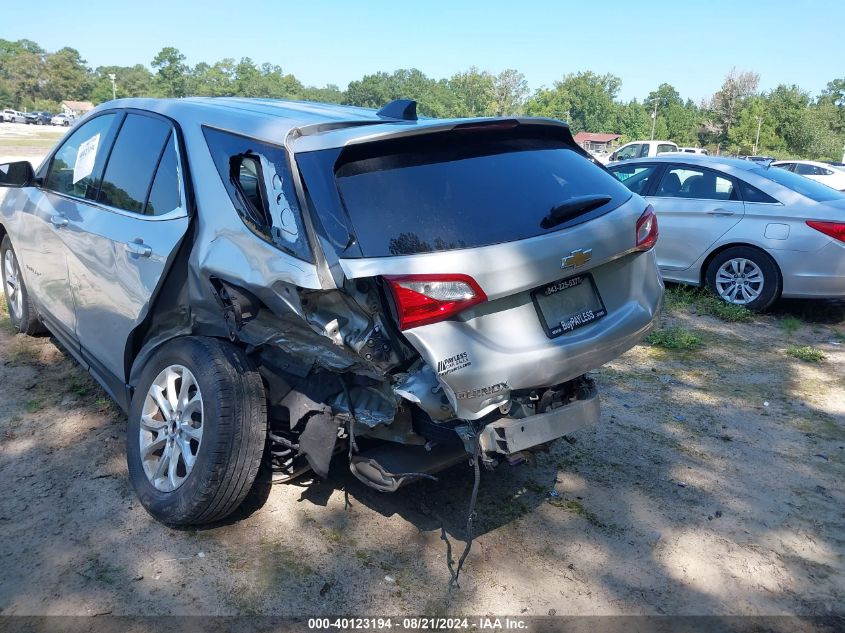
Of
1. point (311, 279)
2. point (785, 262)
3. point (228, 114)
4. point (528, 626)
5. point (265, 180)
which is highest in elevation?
point (228, 114)

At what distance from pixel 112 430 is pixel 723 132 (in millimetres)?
73975

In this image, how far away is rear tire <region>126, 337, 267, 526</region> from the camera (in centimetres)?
303

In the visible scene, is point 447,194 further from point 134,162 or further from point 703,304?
point 703,304

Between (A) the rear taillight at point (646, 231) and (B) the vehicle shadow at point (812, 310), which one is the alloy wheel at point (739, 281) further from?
(A) the rear taillight at point (646, 231)

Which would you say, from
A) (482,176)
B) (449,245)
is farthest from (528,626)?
(482,176)

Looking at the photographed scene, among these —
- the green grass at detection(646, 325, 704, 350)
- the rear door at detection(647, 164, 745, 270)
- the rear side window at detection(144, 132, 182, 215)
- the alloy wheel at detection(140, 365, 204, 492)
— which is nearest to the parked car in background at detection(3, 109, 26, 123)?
the rear door at detection(647, 164, 745, 270)

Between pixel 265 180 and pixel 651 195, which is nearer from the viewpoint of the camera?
pixel 265 180

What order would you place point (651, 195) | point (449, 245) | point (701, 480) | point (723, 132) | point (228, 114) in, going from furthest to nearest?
point (723, 132), point (651, 195), point (701, 480), point (228, 114), point (449, 245)

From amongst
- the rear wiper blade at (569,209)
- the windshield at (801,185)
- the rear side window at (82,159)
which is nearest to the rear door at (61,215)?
the rear side window at (82,159)

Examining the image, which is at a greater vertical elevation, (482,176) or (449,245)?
(482,176)

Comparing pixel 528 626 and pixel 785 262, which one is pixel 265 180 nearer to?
pixel 528 626

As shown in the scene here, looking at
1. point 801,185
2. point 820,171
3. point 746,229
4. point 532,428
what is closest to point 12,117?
point 820,171

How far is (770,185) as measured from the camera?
746 centimetres

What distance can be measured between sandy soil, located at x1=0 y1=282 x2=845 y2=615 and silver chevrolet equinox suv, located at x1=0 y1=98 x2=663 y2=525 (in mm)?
297
